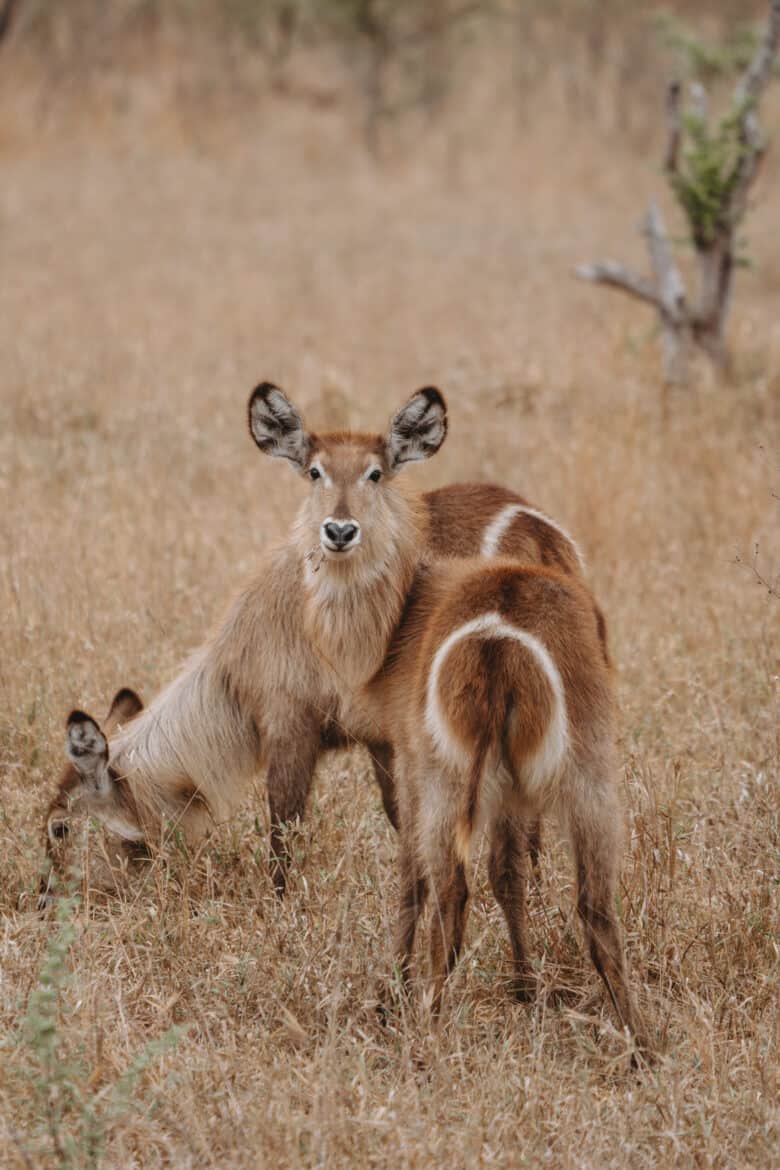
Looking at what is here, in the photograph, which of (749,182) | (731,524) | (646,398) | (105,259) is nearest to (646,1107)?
(731,524)

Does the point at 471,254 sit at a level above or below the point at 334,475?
above

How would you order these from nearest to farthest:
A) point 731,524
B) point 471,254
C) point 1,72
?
point 731,524 < point 471,254 < point 1,72

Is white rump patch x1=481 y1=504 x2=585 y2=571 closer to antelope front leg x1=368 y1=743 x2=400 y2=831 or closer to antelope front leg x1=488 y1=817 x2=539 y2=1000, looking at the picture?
antelope front leg x1=368 y1=743 x2=400 y2=831

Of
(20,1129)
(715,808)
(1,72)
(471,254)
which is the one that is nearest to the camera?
(20,1129)

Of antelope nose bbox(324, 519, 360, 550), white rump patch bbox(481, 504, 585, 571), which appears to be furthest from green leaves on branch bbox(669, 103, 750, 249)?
antelope nose bbox(324, 519, 360, 550)

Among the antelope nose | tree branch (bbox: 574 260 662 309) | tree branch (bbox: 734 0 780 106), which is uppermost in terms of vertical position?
tree branch (bbox: 734 0 780 106)

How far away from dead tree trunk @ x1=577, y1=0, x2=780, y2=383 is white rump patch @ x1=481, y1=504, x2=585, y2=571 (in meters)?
4.27

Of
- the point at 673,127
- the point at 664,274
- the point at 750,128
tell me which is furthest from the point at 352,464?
the point at 750,128

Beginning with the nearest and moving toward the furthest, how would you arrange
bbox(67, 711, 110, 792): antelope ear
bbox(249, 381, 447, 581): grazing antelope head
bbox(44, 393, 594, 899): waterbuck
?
bbox(249, 381, 447, 581): grazing antelope head
bbox(67, 711, 110, 792): antelope ear
bbox(44, 393, 594, 899): waterbuck

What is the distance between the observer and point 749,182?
8.64m

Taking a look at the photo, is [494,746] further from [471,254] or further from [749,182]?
[471,254]

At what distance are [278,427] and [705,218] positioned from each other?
17.2ft

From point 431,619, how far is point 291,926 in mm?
832

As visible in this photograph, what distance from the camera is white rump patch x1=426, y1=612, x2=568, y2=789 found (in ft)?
10.5
